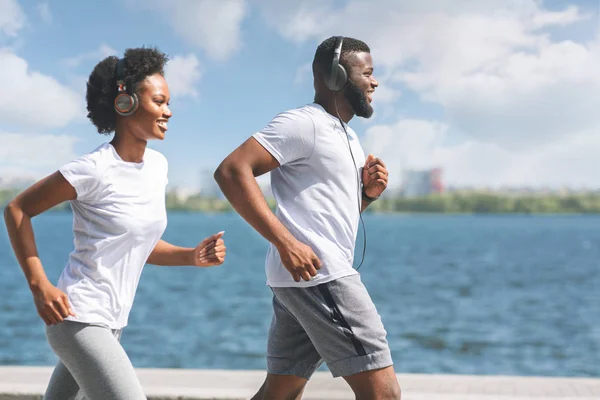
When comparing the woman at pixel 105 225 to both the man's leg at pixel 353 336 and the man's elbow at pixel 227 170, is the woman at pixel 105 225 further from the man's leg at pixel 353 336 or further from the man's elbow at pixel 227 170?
the man's leg at pixel 353 336

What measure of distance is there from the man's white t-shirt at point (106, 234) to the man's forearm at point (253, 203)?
322 millimetres

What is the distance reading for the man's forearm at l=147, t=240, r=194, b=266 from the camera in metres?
3.56

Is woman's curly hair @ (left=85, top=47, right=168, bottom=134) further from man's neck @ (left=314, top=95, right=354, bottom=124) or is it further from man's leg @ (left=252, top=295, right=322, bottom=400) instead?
man's leg @ (left=252, top=295, right=322, bottom=400)

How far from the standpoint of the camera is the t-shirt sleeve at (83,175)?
10.3 ft

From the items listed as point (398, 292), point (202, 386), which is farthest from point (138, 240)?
point (398, 292)

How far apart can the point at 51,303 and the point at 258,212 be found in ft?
2.49

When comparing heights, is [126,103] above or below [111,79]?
below

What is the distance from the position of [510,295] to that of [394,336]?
22.0 meters

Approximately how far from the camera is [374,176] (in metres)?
3.54

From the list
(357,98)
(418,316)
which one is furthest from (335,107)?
(418,316)

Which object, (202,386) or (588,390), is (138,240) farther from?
(588,390)

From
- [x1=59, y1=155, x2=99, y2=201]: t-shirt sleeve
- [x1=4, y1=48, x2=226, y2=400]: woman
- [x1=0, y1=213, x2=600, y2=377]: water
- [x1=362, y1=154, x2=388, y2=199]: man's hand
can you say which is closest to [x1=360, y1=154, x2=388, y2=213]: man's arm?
[x1=362, y1=154, x2=388, y2=199]: man's hand

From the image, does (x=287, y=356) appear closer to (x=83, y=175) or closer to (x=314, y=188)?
(x=314, y=188)

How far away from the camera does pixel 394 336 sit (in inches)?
1314
